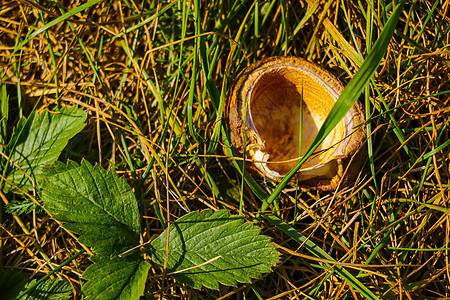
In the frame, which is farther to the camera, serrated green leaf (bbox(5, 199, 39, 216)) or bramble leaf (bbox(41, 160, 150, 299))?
serrated green leaf (bbox(5, 199, 39, 216))

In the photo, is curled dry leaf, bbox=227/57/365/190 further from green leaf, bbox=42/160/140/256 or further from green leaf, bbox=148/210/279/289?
green leaf, bbox=42/160/140/256

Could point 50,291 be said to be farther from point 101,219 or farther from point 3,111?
point 3,111

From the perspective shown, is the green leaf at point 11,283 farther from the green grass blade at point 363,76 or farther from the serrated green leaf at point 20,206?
the green grass blade at point 363,76

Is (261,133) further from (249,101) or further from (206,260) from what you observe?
(206,260)

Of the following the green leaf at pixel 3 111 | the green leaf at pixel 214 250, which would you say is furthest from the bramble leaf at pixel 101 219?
the green leaf at pixel 3 111

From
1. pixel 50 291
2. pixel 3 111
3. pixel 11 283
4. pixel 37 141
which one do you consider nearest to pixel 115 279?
pixel 50 291

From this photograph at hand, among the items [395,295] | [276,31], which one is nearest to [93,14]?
[276,31]

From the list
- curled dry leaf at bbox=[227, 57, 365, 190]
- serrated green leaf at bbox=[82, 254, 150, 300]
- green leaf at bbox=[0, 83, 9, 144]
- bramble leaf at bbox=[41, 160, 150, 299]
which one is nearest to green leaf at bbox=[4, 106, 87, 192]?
green leaf at bbox=[0, 83, 9, 144]
